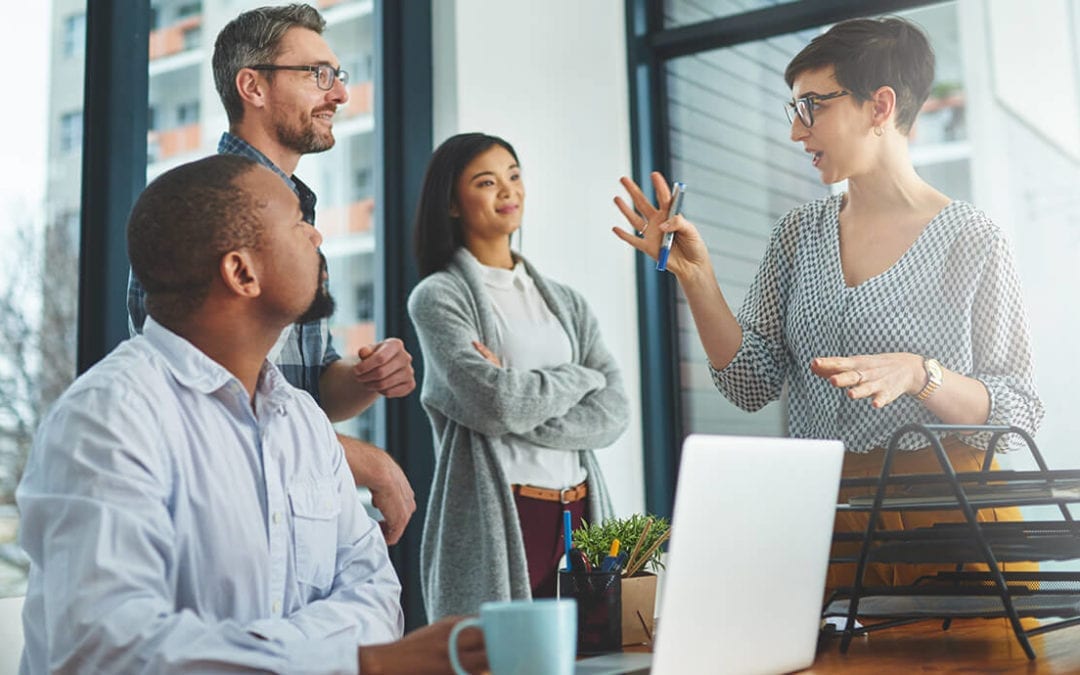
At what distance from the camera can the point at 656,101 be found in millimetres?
4176

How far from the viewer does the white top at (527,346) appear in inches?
109

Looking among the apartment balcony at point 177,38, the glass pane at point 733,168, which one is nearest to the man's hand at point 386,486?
the apartment balcony at point 177,38

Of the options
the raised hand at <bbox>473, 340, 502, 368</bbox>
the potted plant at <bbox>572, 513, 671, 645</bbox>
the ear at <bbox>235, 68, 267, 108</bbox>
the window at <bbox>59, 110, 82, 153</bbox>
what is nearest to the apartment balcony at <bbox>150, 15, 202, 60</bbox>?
the window at <bbox>59, 110, 82, 153</bbox>

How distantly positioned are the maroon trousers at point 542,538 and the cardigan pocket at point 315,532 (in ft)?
4.59

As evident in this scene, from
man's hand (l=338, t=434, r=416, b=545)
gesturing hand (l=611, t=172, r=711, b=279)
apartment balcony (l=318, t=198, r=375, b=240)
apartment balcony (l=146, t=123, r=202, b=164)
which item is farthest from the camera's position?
apartment balcony (l=318, t=198, r=375, b=240)

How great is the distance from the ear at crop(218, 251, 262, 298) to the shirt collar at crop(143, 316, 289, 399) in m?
0.08

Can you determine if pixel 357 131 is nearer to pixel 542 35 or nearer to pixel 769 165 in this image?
pixel 542 35

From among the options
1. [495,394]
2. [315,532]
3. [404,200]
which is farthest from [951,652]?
[404,200]

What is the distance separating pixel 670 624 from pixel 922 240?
1.03m

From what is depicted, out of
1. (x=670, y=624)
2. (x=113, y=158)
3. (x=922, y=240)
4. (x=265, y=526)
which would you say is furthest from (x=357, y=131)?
(x=670, y=624)

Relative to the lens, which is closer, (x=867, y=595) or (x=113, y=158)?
(x=867, y=595)

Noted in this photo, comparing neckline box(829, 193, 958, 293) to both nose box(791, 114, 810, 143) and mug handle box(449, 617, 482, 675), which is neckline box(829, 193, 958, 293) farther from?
mug handle box(449, 617, 482, 675)

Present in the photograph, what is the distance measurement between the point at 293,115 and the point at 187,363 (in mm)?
1130

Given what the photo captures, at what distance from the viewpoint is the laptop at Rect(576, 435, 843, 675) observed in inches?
37.1
